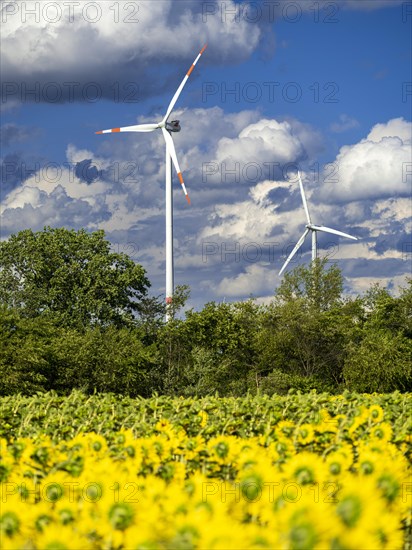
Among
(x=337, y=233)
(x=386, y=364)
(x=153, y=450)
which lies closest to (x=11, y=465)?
(x=153, y=450)

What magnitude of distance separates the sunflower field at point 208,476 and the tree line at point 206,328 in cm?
4695

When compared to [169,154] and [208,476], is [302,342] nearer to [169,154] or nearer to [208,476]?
[169,154]

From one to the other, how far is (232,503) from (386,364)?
59477mm

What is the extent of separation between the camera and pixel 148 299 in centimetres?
6694

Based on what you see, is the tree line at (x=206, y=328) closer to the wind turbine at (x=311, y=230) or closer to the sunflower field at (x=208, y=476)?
the wind turbine at (x=311, y=230)

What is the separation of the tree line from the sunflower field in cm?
4695

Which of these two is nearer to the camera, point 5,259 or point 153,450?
point 153,450

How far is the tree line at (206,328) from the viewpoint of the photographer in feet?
199

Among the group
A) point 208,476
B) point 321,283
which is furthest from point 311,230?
point 208,476

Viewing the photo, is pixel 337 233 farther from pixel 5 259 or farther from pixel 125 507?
pixel 125 507

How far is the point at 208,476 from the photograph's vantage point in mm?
6277

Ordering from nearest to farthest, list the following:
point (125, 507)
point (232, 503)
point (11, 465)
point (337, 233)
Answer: point (125, 507)
point (232, 503)
point (11, 465)
point (337, 233)

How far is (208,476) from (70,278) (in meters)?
60.3

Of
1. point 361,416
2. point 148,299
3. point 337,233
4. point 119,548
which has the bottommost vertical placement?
point 119,548
